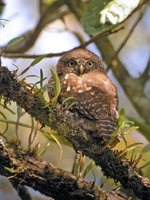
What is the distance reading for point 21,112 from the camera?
6.66 feet

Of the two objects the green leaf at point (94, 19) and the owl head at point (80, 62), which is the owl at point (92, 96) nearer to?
the owl head at point (80, 62)

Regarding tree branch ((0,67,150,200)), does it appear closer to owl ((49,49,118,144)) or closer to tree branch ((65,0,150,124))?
owl ((49,49,118,144))

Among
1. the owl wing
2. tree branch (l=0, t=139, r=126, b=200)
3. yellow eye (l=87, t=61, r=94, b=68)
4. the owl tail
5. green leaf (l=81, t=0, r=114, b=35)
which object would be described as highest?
green leaf (l=81, t=0, r=114, b=35)

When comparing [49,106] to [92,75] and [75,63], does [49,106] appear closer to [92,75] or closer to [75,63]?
[92,75]

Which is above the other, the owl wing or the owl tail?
the owl wing

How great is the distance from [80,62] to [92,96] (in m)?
1.25

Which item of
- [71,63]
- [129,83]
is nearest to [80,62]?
[71,63]

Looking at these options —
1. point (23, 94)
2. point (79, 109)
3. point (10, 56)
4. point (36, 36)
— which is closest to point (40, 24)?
point (36, 36)

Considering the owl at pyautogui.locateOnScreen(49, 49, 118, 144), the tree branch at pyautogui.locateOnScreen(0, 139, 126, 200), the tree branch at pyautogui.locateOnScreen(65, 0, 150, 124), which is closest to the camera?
the tree branch at pyautogui.locateOnScreen(0, 139, 126, 200)

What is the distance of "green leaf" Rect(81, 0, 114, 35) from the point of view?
105 inches

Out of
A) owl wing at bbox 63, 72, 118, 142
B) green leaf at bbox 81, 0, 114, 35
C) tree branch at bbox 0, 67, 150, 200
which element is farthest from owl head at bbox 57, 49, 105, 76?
tree branch at bbox 0, 67, 150, 200

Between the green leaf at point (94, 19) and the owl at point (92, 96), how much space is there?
0.30 metres

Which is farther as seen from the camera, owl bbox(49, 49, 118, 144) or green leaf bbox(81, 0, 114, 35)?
green leaf bbox(81, 0, 114, 35)

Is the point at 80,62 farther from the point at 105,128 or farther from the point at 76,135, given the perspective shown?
the point at 76,135
